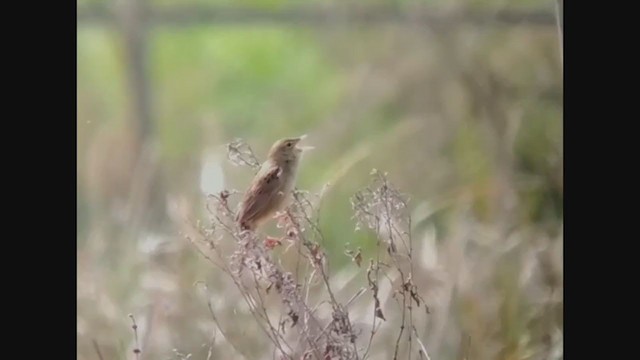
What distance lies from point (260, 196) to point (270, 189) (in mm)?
23

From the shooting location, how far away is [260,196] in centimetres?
170

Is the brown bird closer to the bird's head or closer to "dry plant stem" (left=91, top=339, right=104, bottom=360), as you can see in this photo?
the bird's head

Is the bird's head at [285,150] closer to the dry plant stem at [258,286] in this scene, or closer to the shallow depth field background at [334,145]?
the shallow depth field background at [334,145]

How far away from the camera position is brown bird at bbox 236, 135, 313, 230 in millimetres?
1701

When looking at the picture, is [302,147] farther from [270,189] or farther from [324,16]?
[324,16]

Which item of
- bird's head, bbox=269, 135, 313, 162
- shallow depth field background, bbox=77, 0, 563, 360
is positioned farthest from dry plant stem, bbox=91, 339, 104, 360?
bird's head, bbox=269, 135, 313, 162

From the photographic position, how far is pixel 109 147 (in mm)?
1681

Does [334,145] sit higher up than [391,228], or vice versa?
[334,145]

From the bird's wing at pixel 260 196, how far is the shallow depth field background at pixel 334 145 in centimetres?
4

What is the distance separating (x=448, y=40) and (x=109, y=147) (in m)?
0.70

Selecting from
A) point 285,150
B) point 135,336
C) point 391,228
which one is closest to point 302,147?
point 285,150
